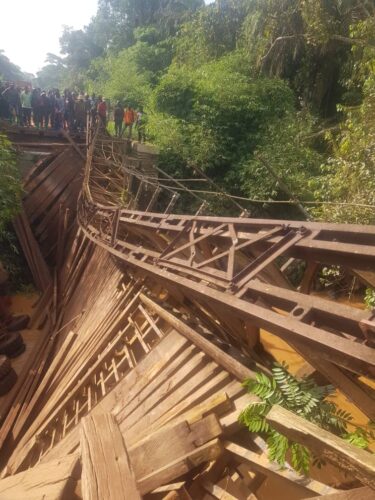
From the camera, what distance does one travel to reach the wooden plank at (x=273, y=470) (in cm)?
183

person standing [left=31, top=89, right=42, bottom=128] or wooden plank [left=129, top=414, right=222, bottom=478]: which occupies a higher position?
person standing [left=31, top=89, right=42, bottom=128]

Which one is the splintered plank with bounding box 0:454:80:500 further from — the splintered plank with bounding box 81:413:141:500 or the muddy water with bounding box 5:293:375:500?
the muddy water with bounding box 5:293:375:500

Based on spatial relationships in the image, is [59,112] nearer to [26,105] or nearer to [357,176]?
[26,105]

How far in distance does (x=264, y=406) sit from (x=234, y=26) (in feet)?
63.8

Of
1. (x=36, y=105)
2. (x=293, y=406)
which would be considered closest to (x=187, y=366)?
(x=293, y=406)


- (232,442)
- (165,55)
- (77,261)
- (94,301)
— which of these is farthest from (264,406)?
(165,55)

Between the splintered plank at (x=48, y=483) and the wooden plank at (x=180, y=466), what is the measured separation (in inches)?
17.1

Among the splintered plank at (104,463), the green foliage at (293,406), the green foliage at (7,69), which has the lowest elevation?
the green foliage at (293,406)

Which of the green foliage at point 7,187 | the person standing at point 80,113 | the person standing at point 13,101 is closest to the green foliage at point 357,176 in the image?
the green foliage at point 7,187

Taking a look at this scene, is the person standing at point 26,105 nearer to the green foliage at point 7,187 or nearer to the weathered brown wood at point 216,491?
the green foliage at point 7,187

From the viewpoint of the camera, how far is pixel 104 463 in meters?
1.54

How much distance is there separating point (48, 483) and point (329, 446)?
1.22 meters

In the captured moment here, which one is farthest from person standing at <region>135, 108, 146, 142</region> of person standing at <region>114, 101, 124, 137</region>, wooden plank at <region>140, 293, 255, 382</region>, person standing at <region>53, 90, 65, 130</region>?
wooden plank at <region>140, 293, 255, 382</region>

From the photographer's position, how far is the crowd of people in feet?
44.4
